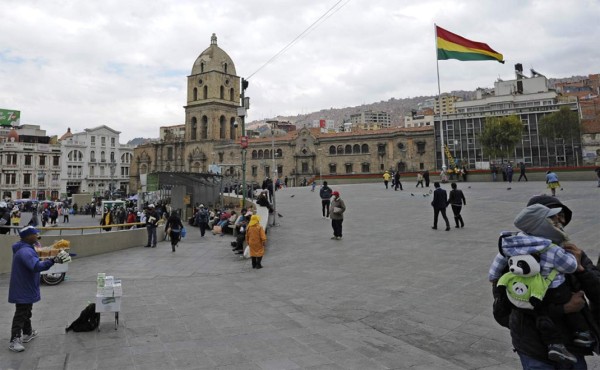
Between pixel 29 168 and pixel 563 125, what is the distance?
74.4m

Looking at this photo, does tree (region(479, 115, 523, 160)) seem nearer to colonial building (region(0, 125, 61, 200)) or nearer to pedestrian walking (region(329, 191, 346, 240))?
pedestrian walking (region(329, 191, 346, 240))

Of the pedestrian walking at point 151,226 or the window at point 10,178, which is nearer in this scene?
the pedestrian walking at point 151,226

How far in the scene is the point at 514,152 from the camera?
50.3 metres

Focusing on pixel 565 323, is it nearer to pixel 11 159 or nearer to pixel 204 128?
pixel 11 159

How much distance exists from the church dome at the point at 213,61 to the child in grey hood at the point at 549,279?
72.9 meters

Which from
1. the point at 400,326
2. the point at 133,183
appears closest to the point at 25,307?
the point at 400,326

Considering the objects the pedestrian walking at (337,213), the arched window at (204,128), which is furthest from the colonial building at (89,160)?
the pedestrian walking at (337,213)

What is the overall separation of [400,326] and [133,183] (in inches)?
3267

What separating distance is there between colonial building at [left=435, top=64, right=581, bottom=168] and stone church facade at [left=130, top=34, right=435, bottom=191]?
3.51 metres

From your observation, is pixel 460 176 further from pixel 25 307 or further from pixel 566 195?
pixel 25 307

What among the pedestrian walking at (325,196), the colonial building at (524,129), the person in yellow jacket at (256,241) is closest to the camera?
the person in yellow jacket at (256,241)

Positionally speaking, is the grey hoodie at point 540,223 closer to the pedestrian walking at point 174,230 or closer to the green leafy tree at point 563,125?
the pedestrian walking at point 174,230

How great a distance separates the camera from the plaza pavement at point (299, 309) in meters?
4.24

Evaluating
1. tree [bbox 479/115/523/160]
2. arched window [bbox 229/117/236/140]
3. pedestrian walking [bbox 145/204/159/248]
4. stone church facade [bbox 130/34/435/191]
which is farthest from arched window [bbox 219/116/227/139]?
pedestrian walking [bbox 145/204/159/248]
